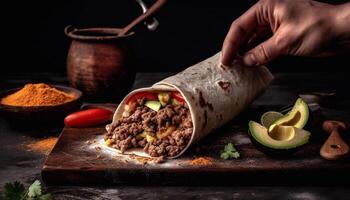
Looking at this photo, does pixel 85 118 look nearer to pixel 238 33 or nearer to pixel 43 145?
pixel 43 145

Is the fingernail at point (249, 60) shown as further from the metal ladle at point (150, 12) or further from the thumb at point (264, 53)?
the metal ladle at point (150, 12)

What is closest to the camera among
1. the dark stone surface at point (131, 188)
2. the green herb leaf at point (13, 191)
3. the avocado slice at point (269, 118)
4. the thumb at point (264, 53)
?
the green herb leaf at point (13, 191)

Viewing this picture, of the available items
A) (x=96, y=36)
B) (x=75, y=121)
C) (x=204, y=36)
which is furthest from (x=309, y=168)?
(x=204, y=36)

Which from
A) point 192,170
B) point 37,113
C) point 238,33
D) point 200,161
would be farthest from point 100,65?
point 192,170

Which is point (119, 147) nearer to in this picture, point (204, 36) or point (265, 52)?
point (265, 52)

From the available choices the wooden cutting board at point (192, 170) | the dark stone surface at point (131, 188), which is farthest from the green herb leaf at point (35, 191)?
the wooden cutting board at point (192, 170)
